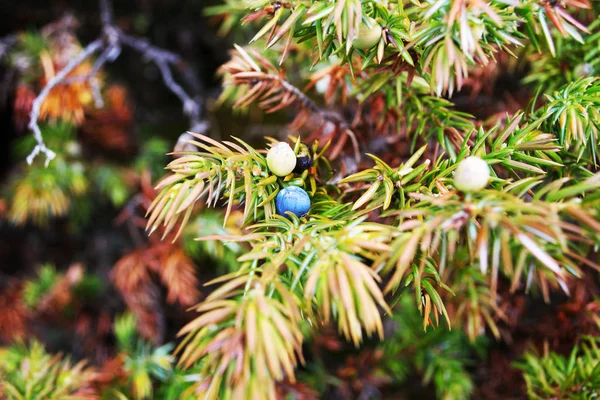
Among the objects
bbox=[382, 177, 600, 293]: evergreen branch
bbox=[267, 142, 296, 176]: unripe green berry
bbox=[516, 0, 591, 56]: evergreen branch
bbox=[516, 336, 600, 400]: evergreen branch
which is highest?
bbox=[516, 0, 591, 56]: evergreen branch

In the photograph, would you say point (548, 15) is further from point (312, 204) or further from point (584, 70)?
point (312, 204)

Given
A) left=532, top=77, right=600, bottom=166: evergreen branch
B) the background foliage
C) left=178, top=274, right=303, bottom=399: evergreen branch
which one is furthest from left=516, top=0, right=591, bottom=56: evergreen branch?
left=178, top=274, right=303, bottom=399: evergreen branch

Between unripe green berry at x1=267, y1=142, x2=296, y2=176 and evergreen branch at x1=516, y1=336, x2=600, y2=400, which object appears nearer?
unripe green berry at x1=267, y1=142, x2=296, y2=176

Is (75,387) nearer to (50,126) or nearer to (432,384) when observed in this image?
(50,126)

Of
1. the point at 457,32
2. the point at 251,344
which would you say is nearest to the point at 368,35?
the point at 457,32

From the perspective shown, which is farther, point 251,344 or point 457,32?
point 457,32

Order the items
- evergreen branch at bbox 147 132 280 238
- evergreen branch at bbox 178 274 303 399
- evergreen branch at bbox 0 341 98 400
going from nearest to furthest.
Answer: evergreen branch at bbox 178 274 303 399 < evergreen branch at bbox 147 132 280 238 < evergreen branch at bbox 0 341 98 400

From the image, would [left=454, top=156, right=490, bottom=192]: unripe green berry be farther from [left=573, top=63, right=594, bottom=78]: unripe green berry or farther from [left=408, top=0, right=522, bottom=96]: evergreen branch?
[left=573, top=63, right=594, bottom=78]: unripe green berry

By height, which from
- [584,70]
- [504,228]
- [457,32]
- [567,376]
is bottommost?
[567,376]

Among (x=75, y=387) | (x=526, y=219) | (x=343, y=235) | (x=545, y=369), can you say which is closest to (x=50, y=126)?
(x=75, y=387)
